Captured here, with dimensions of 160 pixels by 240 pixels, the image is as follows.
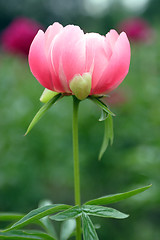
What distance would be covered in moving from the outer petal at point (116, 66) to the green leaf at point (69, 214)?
15 cm

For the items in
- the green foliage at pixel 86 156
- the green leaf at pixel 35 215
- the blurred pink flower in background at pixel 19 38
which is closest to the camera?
the green leaf at pixel 35 215

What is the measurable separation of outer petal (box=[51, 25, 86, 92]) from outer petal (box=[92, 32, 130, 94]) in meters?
0.03

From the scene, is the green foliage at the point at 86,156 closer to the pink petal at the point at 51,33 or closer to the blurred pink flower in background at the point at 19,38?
the blurred pink flower in background at the point at 19,38

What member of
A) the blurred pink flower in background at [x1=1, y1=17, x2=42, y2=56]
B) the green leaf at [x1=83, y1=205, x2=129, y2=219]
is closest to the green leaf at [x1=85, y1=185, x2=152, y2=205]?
the green leaf at [x1=83, y1=205, x2=129, y2=219]

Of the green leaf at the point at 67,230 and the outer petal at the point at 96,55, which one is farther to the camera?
the green leaf at the point at 67,230

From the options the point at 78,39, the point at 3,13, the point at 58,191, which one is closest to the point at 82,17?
the point at 3,13

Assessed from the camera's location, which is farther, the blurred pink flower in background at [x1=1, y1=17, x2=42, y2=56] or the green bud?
the blurred pink flower in background at [x1=1, y1=17, x2=42, y2=56]

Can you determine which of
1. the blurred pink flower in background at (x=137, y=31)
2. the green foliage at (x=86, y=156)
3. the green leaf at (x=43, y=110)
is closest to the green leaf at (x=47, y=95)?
the green leaf at (x=43, y=110)

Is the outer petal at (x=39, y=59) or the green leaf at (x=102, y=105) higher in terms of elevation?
the outer petal at (x=39, y=59)

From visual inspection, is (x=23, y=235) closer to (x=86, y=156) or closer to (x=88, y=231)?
(x=88, y=231)

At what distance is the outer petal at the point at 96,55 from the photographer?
1.58 ft

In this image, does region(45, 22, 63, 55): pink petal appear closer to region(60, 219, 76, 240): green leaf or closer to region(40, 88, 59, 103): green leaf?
region(40, 88, 59, 103): green leaf

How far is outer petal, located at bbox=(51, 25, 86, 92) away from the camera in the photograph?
47 centimetres

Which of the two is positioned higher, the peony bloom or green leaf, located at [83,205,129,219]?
the peony bloom
